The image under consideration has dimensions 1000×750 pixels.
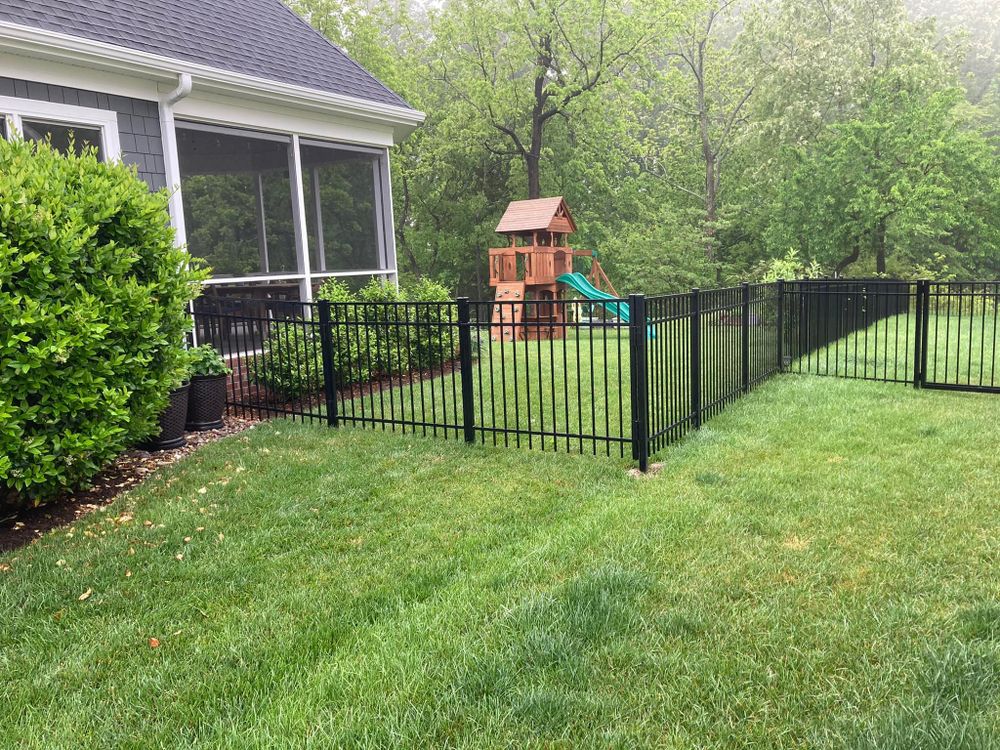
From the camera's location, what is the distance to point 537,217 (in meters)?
17.1

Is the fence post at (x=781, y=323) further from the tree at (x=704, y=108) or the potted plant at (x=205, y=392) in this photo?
the tree at (x=704, y=108)

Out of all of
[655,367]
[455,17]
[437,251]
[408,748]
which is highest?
[455,17]

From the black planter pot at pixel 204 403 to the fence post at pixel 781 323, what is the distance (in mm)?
6517

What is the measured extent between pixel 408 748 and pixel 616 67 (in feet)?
77.4

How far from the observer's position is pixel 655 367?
5.86 metres

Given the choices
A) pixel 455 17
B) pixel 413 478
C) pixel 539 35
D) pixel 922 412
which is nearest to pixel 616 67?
pixel 539 35

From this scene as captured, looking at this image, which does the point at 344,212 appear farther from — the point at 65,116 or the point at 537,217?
the point at 65,116

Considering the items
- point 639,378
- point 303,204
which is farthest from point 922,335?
point 303,204

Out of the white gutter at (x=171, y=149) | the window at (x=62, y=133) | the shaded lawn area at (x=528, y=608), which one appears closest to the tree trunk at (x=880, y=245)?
the shaded lawn area at (x=528, y=608)

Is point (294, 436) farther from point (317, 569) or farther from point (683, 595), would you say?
point (683, 595)

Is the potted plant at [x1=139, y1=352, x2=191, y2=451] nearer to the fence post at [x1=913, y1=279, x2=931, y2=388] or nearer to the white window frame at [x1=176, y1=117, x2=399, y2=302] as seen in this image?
the white window frame at [x1=176, y1=117, x2=399, y2=302]

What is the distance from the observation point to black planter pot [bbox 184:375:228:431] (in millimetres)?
7027

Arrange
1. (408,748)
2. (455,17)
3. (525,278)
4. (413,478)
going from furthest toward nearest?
(455,17)
(525,278)
(413,478)
(408,748)

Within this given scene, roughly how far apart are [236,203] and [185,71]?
1173 cm
